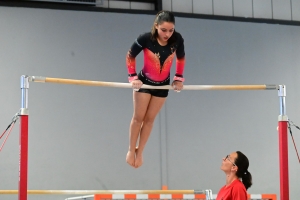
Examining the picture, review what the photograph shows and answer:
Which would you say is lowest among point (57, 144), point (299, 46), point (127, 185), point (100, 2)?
point (127, 185)

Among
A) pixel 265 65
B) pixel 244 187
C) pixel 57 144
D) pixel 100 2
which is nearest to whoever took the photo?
pixel 244 187

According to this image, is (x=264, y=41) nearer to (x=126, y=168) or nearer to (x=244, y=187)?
(x=126, y=168)

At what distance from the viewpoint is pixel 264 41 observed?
919 cm

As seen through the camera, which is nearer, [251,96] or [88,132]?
[88,132]

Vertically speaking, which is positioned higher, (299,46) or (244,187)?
(299,46)

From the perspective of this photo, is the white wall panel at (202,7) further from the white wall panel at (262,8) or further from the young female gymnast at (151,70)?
the young female gymnast at (151,70)

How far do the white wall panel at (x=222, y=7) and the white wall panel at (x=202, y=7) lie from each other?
0.33ft

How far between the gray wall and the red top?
3.82 meters

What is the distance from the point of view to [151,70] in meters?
4.92

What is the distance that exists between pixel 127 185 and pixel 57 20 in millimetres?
3018

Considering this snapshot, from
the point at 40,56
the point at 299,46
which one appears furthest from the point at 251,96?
the point at 40,56

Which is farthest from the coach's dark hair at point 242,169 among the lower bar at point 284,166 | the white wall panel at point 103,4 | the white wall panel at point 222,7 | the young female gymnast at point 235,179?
the white wall panel at point 222,7

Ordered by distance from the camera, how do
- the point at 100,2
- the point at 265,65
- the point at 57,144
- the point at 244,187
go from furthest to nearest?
the point at 265,65
the point at 100,2
the point at 57,144
the point at 244,187

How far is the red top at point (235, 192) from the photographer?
4.38 meters
